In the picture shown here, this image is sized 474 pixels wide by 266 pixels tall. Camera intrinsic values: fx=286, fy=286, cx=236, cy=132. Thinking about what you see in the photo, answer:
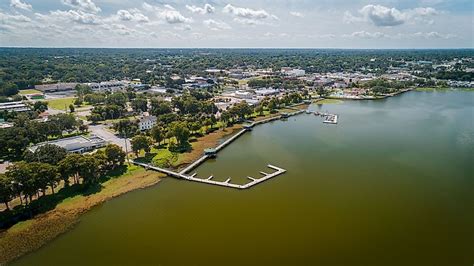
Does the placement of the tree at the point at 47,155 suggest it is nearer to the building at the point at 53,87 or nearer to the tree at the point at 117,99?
the tree at the point at 117,99

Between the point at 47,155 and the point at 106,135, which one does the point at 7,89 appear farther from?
the point at 47,155

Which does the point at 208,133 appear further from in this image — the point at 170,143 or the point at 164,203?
the point at 164,203

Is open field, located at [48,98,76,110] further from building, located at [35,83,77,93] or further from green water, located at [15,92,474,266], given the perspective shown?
green water, located at [15,92,474,266]

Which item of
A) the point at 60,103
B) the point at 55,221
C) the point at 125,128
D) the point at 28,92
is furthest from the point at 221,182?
the point at 28,92

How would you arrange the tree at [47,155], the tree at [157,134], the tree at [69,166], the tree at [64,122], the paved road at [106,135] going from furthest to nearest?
the tree at [64,122] → the paved road at [106,135] → the tree at [157,134] → the tree at [47,155] → the tree at [69,166]

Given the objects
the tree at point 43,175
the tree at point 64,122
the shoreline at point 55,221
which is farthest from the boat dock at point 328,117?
the tree at point 43,175
